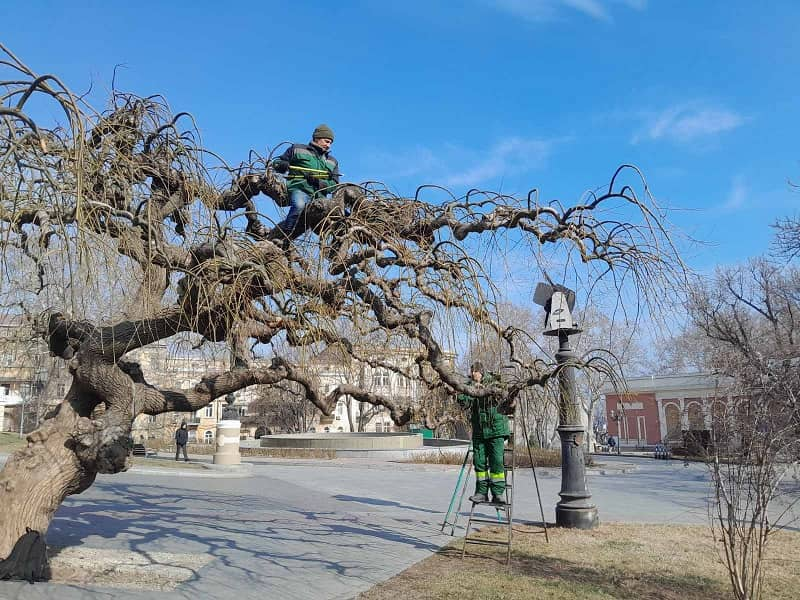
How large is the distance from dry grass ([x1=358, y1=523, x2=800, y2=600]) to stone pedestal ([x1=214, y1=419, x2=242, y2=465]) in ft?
49.1

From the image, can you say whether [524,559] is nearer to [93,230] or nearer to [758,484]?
[758,484]

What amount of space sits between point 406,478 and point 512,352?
12.8m

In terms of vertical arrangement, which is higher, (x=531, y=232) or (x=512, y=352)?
(x=531, y=232)

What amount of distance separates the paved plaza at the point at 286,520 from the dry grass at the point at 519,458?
3550mm

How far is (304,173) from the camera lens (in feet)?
20.0

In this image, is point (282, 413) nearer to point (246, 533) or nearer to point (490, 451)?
point (246, 533)

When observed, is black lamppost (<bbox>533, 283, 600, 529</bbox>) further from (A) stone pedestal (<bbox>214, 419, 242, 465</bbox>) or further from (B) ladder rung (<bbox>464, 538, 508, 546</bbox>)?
(A) stone pedestal (<bbox>214, 419, 242, 465</bbox>)

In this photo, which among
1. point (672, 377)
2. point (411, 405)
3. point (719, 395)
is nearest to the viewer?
point (719, 395)

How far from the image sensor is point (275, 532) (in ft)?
28.7

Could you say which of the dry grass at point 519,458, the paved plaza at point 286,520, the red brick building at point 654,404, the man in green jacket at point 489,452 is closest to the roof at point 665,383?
the red brick building at point 654,404

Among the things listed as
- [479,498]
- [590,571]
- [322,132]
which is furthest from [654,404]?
[322,132]

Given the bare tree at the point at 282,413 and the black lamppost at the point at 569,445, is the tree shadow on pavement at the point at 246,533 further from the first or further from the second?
the bare tree at the point at 282,413

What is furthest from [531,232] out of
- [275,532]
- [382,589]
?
[275,532]

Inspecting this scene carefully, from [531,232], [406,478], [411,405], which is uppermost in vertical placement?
[531,232]
